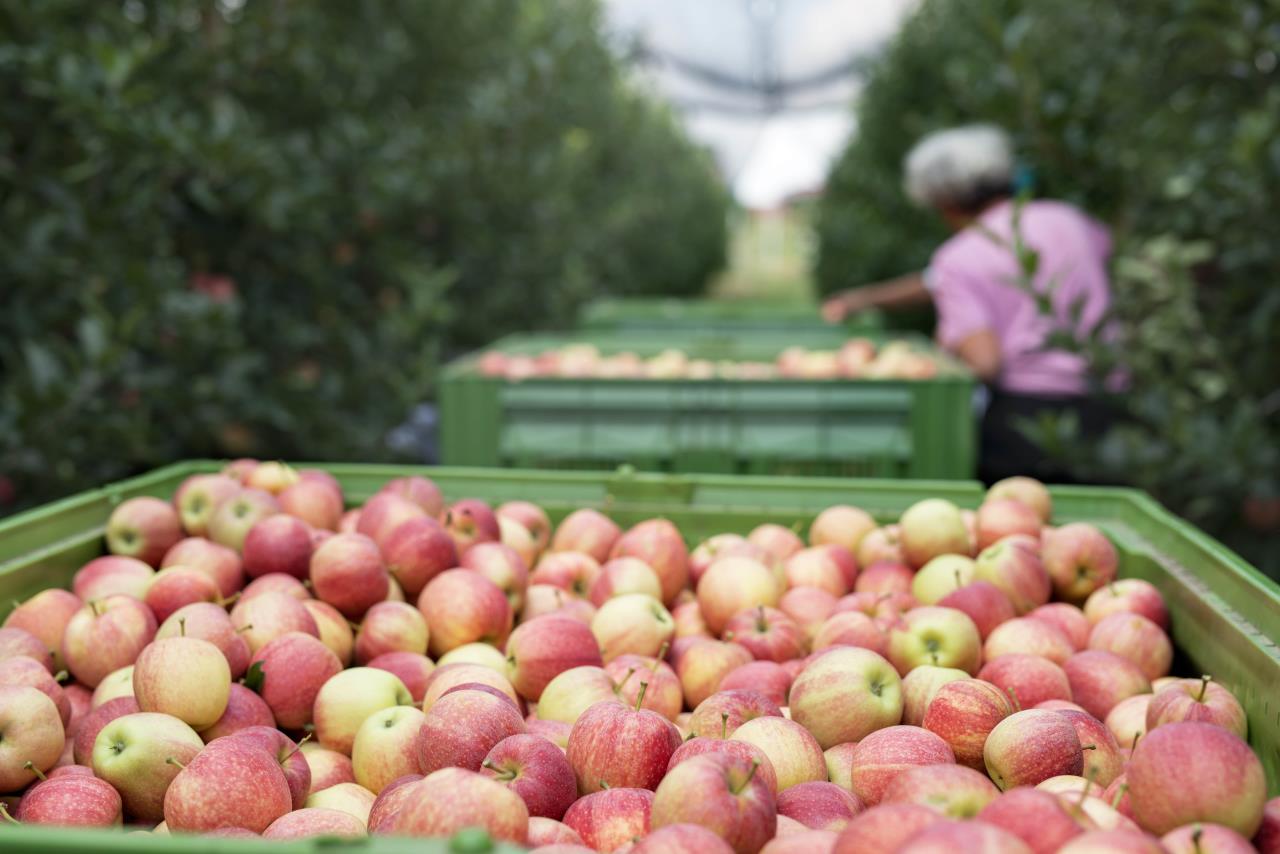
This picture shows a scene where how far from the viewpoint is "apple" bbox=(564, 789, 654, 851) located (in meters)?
1.38

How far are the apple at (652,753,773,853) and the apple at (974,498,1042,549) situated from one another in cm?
126

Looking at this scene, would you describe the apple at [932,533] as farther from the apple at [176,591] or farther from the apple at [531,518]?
the apple at [176,591]

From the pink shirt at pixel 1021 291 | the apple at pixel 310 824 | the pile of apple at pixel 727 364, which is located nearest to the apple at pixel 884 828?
the apple at pixel 310 824

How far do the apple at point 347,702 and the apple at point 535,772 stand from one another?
0.40m

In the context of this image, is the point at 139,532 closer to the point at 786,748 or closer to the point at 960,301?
the point at 786,748

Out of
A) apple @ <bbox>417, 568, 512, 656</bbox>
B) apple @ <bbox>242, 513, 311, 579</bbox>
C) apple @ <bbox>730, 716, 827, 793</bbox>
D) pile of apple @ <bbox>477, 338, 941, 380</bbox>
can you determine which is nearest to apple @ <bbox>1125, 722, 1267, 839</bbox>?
apple @ <bbox>730, 716, 827, 793</bbox>

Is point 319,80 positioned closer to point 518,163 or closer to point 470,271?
point 518,163

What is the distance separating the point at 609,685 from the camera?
1.87m

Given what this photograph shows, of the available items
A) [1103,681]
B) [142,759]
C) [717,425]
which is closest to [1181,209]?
[717,425]

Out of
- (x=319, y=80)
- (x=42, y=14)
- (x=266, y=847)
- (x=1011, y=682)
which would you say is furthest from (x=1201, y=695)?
→ (x=319, y=80)

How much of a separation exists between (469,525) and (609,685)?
2.27ft

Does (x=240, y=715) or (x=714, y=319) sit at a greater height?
(x=714, y=319)

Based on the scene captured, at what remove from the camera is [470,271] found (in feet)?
23.1

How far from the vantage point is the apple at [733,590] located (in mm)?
2250
